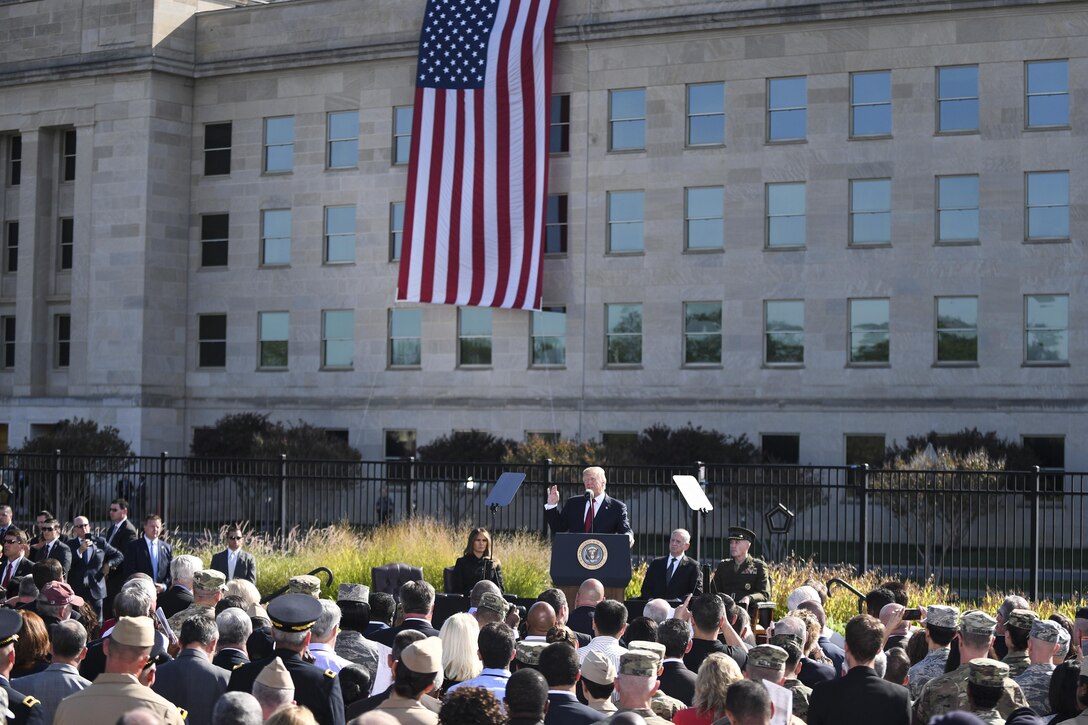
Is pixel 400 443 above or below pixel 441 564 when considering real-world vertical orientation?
above

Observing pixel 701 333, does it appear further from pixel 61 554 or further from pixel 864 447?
pixel 61 554

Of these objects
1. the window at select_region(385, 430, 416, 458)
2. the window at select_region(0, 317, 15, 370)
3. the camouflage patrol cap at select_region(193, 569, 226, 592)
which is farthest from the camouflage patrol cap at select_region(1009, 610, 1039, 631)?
the window at select_region(0, 317, 15, 370)

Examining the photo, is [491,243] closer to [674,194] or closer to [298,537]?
[674,194]

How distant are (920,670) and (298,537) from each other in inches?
694

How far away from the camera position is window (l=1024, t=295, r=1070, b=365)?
40.8 m

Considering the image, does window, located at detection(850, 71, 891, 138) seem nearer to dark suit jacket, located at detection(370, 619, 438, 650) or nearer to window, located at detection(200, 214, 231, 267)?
window, located at detection(200, 214, 231, 267)

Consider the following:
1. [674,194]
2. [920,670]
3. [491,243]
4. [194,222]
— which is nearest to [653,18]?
[674,194]

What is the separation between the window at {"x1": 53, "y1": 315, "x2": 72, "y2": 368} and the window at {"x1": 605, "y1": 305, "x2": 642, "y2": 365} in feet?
63.6

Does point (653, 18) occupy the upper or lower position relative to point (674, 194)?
upper

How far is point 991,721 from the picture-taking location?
812 cm

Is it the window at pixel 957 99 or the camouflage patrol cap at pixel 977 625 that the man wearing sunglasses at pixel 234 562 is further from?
the window at pixel 957 99

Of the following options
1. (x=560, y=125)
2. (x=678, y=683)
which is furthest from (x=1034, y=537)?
(x=560, y=125)

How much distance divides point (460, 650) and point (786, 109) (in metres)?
36.0

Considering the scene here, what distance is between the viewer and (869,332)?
140ft
